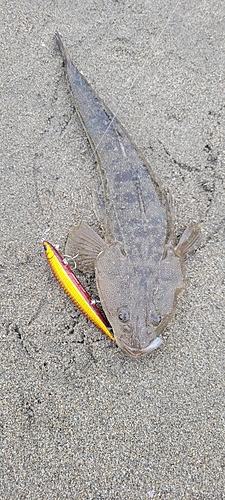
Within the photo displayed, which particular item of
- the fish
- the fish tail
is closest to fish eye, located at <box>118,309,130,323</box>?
the fish

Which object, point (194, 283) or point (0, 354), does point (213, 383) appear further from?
point (0, 354)

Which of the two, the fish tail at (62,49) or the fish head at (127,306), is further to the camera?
the fish tail at (62,49)

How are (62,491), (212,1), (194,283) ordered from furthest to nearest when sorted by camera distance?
(212,1)
(194,283)
(62,491)

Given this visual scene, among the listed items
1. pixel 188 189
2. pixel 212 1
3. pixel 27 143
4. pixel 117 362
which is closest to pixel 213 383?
pixel 117 362

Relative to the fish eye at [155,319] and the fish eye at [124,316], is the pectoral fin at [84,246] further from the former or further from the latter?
the fish eye at [155,319]

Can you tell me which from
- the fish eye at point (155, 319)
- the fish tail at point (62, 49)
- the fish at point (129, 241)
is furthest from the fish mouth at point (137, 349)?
the fish tail at point (62, 49)

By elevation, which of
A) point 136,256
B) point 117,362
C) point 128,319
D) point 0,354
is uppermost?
point 136,256

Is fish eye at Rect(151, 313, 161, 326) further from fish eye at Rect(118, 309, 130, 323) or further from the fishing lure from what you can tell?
the fishing lure
